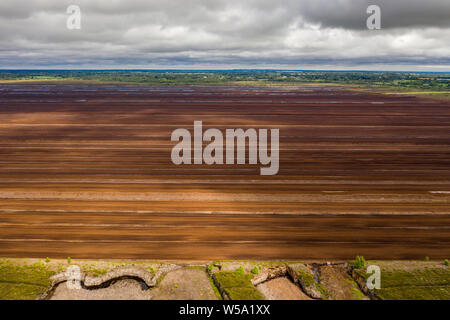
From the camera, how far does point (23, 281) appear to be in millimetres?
13719

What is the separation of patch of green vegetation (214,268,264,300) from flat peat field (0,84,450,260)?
2.02m

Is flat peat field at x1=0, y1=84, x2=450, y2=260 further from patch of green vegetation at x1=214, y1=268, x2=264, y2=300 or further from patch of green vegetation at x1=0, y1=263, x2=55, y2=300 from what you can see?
patch of green vegetation at x1=214, y1=268, x2=264, y2=300

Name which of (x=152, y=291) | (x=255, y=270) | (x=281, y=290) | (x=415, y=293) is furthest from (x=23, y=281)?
(x=415, y=293)

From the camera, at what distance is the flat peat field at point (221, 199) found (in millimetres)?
17219

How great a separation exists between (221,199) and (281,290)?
10.3 metres

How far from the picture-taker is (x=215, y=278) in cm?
1405

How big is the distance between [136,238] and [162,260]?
2.88 m

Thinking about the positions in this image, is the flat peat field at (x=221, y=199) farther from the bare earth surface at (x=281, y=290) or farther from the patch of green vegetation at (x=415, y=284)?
the bare earth surface at (x=281, y=290)

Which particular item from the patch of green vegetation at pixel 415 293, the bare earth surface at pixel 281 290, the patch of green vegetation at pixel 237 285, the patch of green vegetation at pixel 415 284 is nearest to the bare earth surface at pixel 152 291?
the patch of green vegetation at pixel 237 285

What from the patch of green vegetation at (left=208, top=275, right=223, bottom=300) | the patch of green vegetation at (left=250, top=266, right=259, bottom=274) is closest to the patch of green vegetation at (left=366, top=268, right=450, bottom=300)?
the patch of green vegetation at (left=250, top=266, right=259, bottom=274)

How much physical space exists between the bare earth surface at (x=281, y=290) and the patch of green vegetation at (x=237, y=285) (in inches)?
16.6

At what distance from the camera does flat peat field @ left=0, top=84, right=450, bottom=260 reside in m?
17.2

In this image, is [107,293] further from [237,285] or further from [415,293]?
[415,293]

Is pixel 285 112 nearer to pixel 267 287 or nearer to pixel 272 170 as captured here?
pixel 272 170
